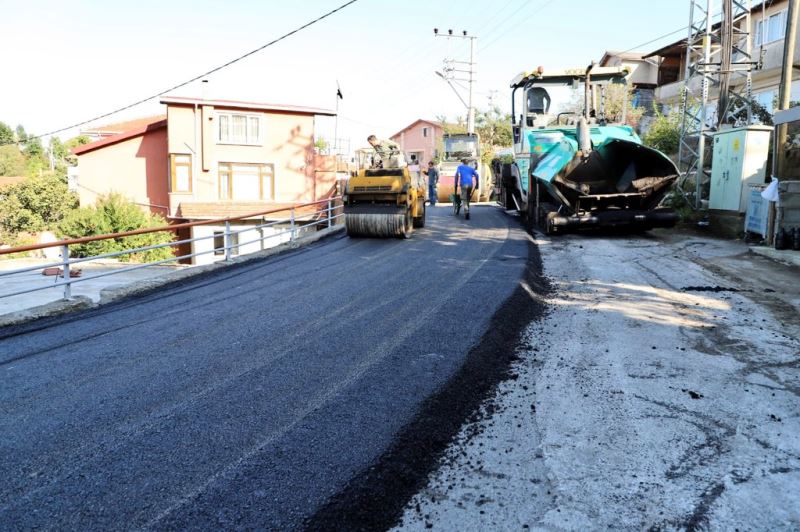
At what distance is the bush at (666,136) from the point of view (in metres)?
20.7

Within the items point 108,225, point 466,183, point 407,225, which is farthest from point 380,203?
point 108,225

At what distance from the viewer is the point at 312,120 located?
2986 centimetres

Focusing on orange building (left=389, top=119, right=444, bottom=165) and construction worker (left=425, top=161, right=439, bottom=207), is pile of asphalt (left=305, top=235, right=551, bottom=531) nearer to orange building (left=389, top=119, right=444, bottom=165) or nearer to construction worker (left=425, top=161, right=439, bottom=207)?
construction worker (left=425, top=161, right=439, bottom=207)

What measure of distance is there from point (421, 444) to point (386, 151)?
11613mm

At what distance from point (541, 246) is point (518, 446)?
8327 millimetres

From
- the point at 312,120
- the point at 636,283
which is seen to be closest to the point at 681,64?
the point at 312,120

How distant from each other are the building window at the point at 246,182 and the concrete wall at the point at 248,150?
0.68 ft

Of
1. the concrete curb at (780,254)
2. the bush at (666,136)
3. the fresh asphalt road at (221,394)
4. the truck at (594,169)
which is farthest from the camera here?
the bush at (666,136)

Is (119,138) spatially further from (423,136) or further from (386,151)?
(423,136)

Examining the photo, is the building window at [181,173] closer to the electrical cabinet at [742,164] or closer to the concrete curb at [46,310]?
the concrete curb at [46,310]

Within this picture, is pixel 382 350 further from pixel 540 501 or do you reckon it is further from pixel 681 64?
pixel 681 64

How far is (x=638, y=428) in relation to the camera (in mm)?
3828

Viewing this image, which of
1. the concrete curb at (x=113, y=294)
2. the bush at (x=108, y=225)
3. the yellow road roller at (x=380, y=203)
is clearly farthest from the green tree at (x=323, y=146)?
the concrete curb at (x=113, y=294)

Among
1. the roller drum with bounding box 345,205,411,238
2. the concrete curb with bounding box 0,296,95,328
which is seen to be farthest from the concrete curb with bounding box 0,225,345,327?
the roller drum with bounding box 345,205,411,238
